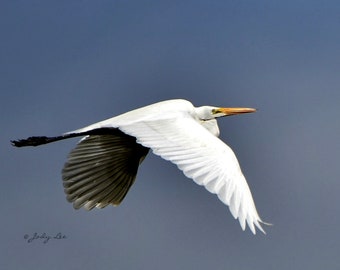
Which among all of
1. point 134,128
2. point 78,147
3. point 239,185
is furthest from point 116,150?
point 239,185

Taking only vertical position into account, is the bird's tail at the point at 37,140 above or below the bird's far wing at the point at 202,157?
above

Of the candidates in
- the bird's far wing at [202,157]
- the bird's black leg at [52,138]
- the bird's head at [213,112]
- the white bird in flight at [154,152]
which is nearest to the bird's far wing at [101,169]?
the white bird in flight at [154,152]

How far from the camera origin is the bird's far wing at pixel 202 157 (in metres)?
7.23

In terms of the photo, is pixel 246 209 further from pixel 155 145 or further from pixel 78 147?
pixel 78 147

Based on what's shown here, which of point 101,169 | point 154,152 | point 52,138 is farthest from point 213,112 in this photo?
point 154,152

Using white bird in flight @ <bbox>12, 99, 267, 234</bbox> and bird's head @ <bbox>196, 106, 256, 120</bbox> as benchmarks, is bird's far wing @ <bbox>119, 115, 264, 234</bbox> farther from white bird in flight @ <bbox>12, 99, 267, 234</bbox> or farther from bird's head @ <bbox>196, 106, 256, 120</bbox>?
bird's head @ <bbox>196, 106, 256, 120</bbox>

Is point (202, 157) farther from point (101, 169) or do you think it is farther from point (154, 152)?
point (101, 169)

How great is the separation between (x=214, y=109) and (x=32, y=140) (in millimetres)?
2490

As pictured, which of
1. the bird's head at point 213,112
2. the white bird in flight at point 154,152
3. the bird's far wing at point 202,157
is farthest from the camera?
the bird's head at point 213,112

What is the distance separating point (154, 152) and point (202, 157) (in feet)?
1.54

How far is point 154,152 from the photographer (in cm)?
802

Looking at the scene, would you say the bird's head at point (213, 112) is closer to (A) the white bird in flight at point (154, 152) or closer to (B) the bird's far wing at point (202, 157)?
(A) the white bird in flight at point (154, 152)

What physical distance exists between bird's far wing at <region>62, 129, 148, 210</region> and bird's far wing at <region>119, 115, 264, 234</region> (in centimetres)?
188

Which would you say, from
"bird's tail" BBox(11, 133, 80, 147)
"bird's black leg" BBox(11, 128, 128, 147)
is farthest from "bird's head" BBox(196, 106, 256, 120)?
"bird's tail" BBox(11, 133, 80, 147)
